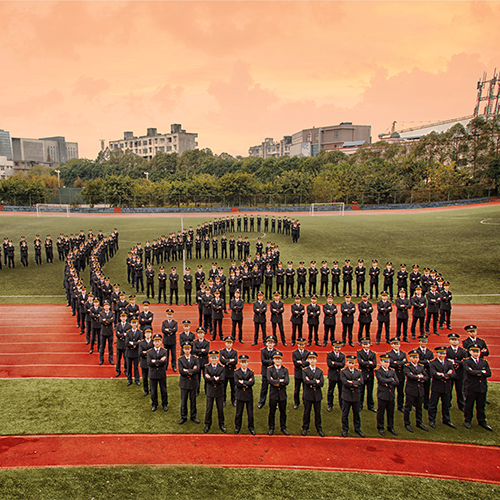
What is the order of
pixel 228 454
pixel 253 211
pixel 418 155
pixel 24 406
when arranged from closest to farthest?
pixel 228 454 → pixel 24 406 → pixel 253 211 → pixel 418 155

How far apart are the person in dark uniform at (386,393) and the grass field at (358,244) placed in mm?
9050

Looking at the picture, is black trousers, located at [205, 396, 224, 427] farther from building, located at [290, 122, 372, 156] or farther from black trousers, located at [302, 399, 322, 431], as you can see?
building, located at [290, 122, 372, 156]

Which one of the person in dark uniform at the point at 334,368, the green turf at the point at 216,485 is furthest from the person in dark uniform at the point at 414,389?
the green turf at the point at 216,485

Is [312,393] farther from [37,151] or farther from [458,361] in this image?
[37,151]

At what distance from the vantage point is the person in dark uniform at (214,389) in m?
6.47

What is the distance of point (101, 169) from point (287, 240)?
63640mm

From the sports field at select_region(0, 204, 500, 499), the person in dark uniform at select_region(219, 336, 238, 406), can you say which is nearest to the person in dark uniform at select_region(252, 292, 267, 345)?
the sports field at select_region(0, 204, 500, 499)

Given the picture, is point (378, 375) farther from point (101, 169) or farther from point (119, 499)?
point (101, 169)

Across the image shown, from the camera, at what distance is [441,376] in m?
6.61

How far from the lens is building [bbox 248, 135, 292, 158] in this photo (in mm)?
144125

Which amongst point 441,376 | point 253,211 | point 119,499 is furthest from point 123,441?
point 253,211

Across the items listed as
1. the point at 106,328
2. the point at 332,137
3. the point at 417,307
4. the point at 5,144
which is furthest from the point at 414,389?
the point at 5,144

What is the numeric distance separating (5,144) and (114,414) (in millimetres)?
154145

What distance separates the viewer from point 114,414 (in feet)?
23.0
